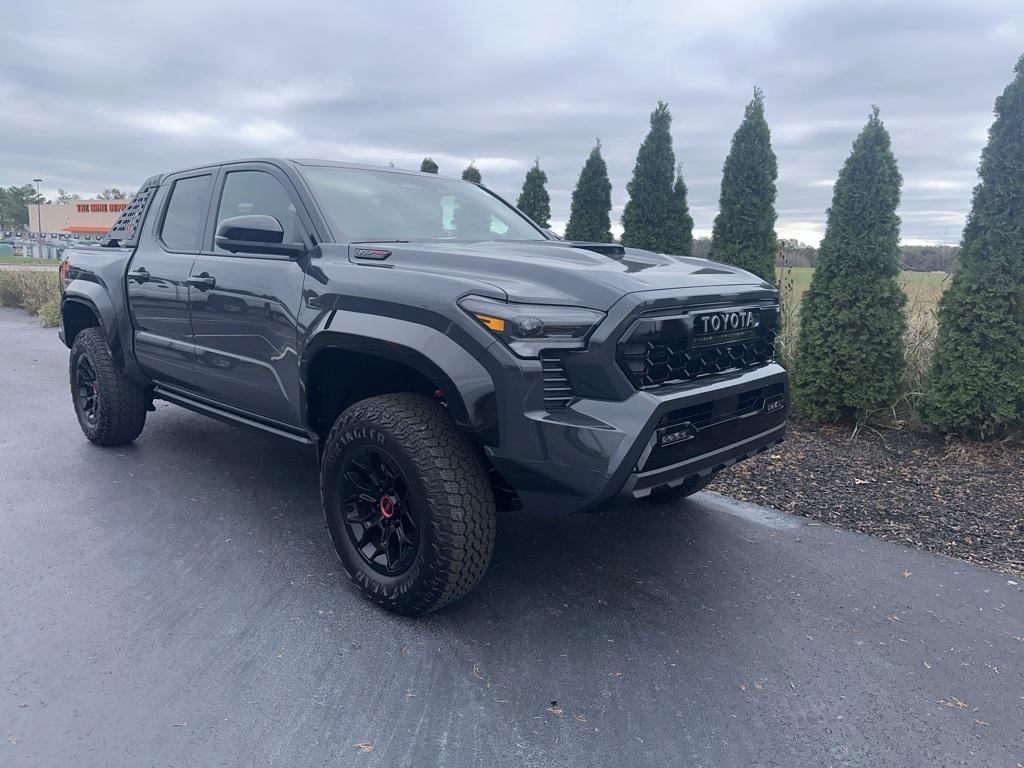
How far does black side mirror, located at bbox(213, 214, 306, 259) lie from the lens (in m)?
3.16

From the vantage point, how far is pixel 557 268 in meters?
2.65

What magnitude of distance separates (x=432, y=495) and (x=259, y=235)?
1.51 m

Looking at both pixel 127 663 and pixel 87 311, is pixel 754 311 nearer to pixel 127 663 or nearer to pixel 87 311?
pixel 127 663

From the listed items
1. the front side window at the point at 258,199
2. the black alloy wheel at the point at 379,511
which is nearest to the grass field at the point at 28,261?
the front side window at the point at 258,199

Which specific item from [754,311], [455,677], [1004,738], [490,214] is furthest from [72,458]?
[1004,738]

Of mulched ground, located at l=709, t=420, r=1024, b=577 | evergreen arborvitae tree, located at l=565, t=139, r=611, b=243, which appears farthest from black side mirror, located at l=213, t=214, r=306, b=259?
evergreen arborvitae tree, located at l=565, t=139, r=611, b=243

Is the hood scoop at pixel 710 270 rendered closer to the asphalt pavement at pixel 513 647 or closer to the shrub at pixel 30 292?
the asphalt pavement at pixel 513 647

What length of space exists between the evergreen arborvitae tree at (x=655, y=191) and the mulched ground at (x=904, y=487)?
339 cm

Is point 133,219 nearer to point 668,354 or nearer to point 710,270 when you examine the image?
point 710,270

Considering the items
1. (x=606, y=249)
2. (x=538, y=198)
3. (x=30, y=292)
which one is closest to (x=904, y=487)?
(x=606, y=249)

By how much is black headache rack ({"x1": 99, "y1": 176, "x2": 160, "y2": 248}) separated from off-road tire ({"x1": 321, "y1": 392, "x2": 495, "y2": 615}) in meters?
2.80

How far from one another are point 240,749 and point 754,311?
100 inches

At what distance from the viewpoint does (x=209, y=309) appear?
3789 mm

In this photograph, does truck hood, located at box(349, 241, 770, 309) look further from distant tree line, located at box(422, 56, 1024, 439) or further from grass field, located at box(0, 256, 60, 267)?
grass field, located at box(0, 256, 60, 267)
